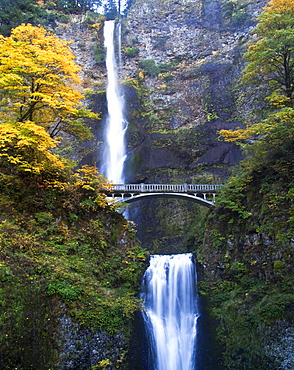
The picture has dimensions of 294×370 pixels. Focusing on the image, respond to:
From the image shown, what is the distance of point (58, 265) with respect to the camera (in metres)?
10.7

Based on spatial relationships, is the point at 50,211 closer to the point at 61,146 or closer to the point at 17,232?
the point at 17,232

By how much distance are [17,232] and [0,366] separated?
4.29 m

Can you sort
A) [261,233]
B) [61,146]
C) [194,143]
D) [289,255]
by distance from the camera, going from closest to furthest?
[289,255] → [261,233] → [194,143] → [61,146]

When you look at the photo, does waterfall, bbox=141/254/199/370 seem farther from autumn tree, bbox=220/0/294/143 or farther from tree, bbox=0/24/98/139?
tree, bbox=0/24/98/139

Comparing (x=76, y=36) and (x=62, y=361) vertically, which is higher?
(x=76, y=36)

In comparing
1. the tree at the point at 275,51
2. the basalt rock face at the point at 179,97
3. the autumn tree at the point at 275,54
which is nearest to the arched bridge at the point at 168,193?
the basalt rock face at the point at 179,97

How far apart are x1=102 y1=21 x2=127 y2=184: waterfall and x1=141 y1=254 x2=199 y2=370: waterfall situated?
11727mm

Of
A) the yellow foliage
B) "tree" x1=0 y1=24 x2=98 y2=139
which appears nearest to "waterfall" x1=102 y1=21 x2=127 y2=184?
"tree" x1=0 y1=24 x2=98 y2=139

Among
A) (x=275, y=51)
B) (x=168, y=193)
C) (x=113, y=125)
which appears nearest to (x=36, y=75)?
(x=275, y=51)

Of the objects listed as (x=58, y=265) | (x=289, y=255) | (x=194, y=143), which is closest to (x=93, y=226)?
(x=58, y=265)

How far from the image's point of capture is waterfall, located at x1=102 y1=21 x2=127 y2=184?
28344 millimetres

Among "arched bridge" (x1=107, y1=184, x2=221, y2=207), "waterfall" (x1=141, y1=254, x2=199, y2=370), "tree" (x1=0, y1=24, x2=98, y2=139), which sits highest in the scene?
"tree" (x1=0, y1=24, x2=98, y2=139)

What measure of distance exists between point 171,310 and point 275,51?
13229 millimetres

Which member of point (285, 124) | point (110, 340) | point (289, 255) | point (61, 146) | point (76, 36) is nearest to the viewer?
point (110, 340)
